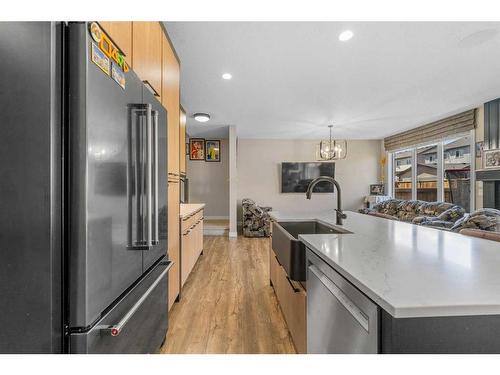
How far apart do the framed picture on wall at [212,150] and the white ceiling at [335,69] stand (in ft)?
6.64

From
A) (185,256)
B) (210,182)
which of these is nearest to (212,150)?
(210,182)

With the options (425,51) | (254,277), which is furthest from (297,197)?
(425,51)

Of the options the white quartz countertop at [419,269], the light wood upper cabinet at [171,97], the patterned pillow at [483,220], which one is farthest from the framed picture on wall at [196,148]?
the white quartz countertop at [419,269]

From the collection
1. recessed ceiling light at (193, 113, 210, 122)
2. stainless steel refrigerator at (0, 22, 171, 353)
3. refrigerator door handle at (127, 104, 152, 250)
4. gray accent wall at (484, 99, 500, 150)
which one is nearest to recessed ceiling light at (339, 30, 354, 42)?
refrigerator door handle at (127, 104, 152, 250)

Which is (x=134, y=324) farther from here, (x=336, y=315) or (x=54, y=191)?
(x=336, y=315)

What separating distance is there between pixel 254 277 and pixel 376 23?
2.91m

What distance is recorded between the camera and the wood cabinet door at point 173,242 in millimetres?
2012

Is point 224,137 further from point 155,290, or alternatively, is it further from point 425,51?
point 155,290

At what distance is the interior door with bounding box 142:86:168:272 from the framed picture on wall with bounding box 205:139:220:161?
17.3ft

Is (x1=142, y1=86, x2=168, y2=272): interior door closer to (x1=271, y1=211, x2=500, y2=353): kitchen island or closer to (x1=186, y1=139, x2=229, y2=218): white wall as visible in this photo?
(x1=271, y1=211, x2=500, y2=353): kitchen island

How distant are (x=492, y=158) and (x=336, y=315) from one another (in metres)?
4.69

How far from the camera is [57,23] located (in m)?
0.79

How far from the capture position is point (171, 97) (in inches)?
82.7

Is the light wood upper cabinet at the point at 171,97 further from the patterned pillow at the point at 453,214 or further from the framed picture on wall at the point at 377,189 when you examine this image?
the framed picture on wall at the point at 377,189
